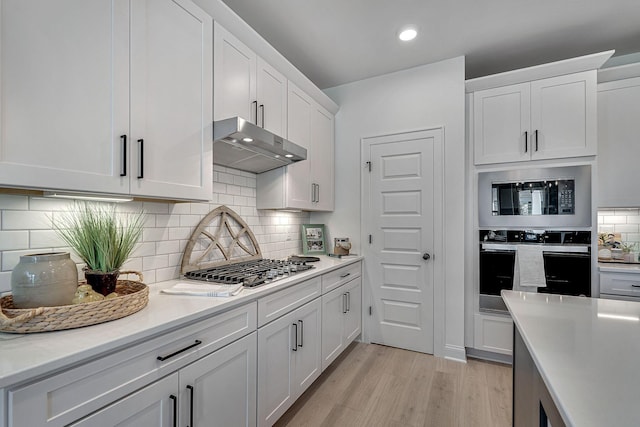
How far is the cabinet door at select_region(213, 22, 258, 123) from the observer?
1713 mm

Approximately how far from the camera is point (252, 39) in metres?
1.93

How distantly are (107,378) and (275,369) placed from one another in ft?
3.16

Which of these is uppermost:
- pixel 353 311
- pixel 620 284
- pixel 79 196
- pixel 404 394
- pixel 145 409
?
pixel 79 196

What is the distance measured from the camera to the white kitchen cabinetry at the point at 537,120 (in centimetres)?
238

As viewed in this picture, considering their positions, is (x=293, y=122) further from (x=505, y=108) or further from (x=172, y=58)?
(x=505, y=108)

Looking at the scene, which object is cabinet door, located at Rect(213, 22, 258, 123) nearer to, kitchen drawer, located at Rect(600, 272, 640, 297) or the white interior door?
the white interior door

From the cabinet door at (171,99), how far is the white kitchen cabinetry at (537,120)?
7.78 feet

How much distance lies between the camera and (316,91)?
2.77m

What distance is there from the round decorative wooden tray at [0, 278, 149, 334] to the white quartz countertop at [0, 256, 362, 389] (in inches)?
0.8

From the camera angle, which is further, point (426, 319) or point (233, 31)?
point (426, 319)

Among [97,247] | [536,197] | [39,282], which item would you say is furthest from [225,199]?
[536,197]

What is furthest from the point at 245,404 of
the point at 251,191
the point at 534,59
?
the point at 534,59

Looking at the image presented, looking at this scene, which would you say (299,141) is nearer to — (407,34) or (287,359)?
(407,34)

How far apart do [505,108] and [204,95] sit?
2.54m
